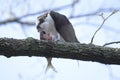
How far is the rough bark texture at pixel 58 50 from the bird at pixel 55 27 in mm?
491

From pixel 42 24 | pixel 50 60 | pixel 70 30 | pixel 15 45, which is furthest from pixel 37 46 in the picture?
pixel 70 30

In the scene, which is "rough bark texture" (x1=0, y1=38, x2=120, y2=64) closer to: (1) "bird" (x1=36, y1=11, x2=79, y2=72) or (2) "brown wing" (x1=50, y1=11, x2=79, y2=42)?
(1) "bird" (x1=36, y1=11, x2=79, y2=72)

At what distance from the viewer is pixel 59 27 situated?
3156 millimetres

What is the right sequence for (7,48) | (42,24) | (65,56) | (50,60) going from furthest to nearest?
(42,24) → (50,60) → (65,56) → (7,48)

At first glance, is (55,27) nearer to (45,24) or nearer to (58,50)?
(45,24)

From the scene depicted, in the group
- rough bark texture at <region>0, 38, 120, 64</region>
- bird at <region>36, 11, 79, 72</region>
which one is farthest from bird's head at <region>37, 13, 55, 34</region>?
rough bark texture at <region>0, 38, 120, 64</region>

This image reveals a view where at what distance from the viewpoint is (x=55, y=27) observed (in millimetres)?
3094

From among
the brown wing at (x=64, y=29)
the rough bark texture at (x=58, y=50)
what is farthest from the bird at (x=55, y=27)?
the rough bark texture at (x=58, y=50)

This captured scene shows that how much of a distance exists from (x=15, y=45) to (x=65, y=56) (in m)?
0.36

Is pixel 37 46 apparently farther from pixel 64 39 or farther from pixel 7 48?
pixel 64 39

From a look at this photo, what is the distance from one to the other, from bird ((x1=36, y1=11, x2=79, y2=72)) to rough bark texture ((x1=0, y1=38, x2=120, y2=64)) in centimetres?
49

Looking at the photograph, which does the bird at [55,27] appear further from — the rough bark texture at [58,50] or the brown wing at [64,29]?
the rough bark texture at [58,50]

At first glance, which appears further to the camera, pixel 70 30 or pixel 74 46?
pixel 70 30

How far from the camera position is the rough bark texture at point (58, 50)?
2.21 m
